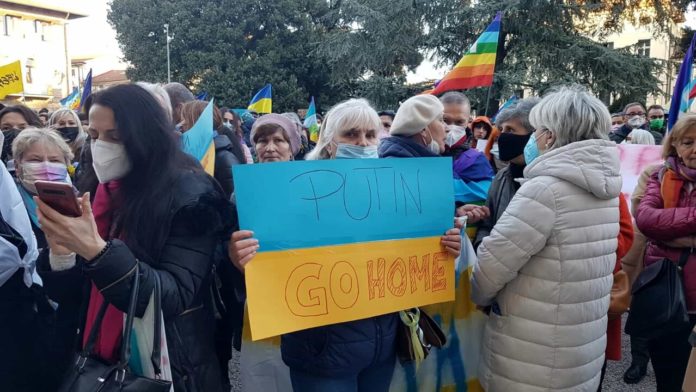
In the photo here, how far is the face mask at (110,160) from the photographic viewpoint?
1.75 m

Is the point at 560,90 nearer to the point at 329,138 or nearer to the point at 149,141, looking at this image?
the point at 329,138

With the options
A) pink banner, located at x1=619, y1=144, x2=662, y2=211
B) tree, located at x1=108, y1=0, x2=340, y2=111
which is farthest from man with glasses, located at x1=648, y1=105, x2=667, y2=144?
tree, located at x1=108, y1=0, x2=340, y2=111

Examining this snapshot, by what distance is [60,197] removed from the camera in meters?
1.44

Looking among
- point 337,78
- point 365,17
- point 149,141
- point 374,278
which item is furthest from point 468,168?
point 337,78

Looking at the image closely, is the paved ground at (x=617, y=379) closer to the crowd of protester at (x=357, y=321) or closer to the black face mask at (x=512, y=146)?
the crowd of protester at (x=357, y=321)

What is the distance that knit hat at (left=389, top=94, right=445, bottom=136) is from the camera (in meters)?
2.36

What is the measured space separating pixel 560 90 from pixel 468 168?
39.6 inches

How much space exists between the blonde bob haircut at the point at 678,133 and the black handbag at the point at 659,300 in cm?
57

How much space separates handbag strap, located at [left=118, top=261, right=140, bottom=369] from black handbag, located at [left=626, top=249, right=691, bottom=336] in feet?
8.06

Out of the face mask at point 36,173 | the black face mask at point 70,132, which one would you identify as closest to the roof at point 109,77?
the black face mask at point 70,132

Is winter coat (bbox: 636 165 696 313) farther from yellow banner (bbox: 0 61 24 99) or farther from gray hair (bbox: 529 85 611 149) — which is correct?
yellow banner (bbox: 0 61 24 99)

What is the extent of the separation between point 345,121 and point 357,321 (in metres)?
Answer: 0.85

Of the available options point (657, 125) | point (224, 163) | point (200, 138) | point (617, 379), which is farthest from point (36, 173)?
point (657, 125)

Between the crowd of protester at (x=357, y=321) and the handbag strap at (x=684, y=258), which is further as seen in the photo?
the handbag strap at (x=684, y=258)
